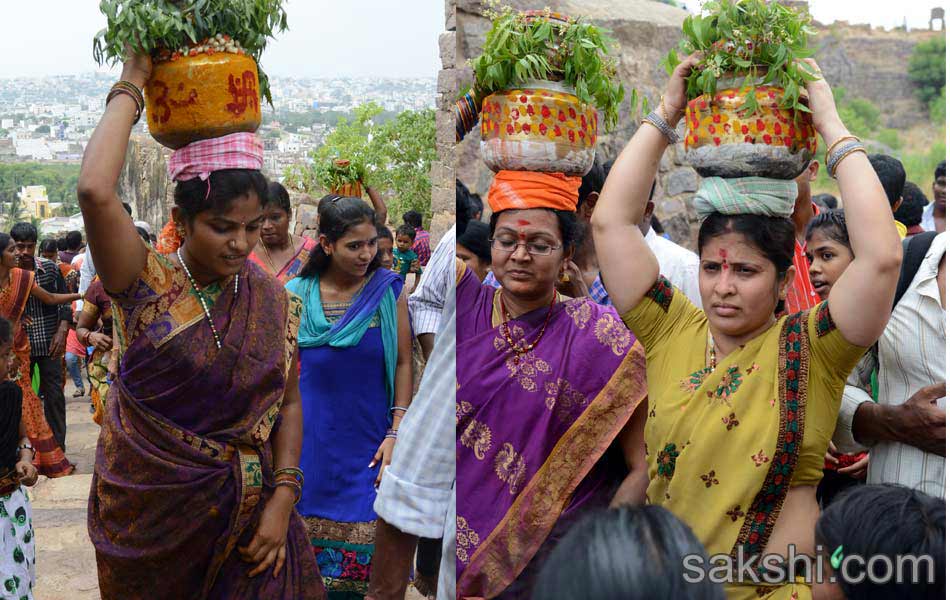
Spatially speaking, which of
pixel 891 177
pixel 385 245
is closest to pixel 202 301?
pixel 385 245

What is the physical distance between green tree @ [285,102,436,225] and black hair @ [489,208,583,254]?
1142 millimetres

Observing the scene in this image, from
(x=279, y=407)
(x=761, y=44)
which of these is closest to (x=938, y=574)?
(x=761, y=44)

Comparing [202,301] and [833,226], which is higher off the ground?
[833,226]

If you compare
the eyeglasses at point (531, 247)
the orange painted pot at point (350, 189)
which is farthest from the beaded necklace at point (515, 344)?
the orange painted pot at point (350, 189)

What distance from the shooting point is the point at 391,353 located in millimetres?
4262

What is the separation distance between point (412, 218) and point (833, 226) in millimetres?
2185

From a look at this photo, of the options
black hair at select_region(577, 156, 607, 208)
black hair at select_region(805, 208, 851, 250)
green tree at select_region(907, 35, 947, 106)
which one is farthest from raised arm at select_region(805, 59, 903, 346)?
green tree at select_region(907, 35, 947, 106)

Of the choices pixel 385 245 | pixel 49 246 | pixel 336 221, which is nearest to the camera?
pixel 336 221

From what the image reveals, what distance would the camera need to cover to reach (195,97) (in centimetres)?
276

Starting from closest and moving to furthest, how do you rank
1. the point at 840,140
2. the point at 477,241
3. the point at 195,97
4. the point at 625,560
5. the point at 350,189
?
the point at 625,560 < the point at 840,140 < the point at 195,97 < the point at 477,241 < the point at 350,189

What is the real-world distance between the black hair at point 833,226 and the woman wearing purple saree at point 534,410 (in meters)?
0.93

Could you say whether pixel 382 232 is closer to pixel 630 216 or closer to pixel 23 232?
pixel 630 216

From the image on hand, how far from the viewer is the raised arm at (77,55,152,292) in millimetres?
2547

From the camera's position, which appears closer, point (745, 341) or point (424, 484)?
point (745, 341)
